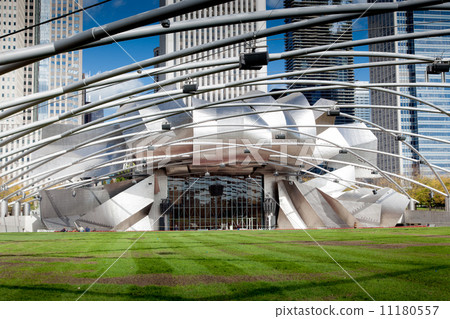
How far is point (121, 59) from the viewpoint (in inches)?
1070

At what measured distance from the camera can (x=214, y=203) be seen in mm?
57750

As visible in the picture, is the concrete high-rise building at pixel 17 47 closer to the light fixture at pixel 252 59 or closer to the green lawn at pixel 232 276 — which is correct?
the green lawn at pixel 232 276

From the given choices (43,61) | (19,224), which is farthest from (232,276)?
(43,61)

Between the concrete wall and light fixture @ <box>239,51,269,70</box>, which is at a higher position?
light fixture @ <box>239,51,269,70</box>

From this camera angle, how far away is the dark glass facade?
55.8 meters

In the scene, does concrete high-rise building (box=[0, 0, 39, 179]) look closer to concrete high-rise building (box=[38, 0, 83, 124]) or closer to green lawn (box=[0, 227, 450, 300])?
concrete high-rise building (box=[38, 0, 83, 124])

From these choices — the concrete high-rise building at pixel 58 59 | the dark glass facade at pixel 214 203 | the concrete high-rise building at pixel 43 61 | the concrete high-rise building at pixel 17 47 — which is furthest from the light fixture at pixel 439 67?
the concrete high-rise building at pixel 58 59

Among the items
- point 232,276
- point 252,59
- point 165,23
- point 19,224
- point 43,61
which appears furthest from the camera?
point 43,61

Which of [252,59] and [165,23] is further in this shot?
[252,59]

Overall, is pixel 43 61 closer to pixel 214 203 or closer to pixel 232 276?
pixel 214 203

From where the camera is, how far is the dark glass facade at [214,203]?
55.8m

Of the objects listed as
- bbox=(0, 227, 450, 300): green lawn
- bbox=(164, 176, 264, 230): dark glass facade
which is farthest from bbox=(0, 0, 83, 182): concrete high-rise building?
bbox=(0, 227, 450, 300): green lawn

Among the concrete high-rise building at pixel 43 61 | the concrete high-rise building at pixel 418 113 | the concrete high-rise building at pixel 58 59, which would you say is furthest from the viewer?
the concrete high-rise building at pixel 58 59

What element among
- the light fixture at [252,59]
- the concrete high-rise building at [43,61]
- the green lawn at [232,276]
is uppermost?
the concrete high-rise building at [43,61]
